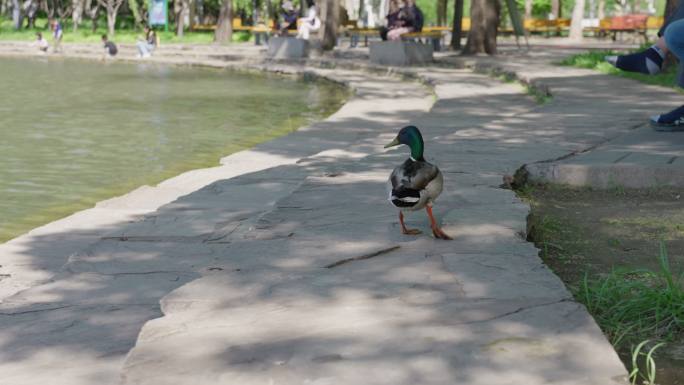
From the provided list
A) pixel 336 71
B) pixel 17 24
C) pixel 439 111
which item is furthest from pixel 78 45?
pixel 439 111

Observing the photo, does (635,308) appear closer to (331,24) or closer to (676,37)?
(676,37)

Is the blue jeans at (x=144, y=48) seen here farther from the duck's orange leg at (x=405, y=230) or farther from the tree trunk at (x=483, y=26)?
the duck's orange leg at (x=405, y=230)

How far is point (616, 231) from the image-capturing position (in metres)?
5.38

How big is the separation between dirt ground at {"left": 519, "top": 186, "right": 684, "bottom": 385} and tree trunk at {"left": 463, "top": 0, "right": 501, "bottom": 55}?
55.4 ft

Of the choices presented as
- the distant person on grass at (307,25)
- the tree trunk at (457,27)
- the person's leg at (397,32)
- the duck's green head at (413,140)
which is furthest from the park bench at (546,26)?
the duck's green head at (413,140)

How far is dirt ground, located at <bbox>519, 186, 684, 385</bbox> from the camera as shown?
4.66m

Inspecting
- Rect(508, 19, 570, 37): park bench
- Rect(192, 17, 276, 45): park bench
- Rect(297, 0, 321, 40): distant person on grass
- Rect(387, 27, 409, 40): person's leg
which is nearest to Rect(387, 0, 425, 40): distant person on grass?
Rect(387, 27, 409, 40): person's leg

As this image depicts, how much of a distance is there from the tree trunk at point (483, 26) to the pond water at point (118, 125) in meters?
4.46

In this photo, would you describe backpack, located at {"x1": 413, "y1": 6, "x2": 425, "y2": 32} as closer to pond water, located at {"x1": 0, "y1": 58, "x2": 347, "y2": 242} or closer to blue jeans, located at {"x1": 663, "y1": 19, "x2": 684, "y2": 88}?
pond water, located at {"x1": 0, "y1": 58, "x2": 347, "y2": 242}

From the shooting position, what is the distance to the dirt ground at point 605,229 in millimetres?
4664

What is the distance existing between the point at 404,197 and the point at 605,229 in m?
1.38

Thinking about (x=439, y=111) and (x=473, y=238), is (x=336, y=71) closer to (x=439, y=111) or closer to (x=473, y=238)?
(x=439, y=111)

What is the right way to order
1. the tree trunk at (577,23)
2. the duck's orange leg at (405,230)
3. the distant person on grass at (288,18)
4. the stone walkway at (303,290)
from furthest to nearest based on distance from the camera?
1. the tree trunk at (577,23)
2. the distant person on grass at (288,18)
3. the duck's orange leg at (405,230)
4. the stone walkway at (303,290)

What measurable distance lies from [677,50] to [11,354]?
5351 millimetres
